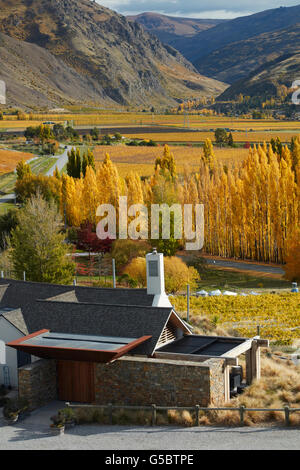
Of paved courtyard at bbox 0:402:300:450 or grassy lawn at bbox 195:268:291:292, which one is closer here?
paved courtyard at bbox 0:402:300:450

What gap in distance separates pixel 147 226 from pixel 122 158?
68036 mm

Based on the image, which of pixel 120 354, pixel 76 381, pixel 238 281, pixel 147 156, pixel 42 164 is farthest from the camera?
pixel 147 156

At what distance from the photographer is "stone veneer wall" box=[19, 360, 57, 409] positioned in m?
23.0

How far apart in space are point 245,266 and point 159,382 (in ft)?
133

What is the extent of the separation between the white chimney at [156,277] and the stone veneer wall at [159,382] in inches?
188

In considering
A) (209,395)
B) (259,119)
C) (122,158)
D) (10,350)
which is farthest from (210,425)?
(259,119)

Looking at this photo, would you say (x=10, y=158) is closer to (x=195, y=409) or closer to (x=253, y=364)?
(x=253, y=364)

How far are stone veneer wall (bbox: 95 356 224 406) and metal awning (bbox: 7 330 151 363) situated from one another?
2.16 feet

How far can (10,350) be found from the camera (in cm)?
2533

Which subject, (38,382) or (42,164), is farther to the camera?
(42,164)

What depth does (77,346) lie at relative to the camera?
76.2 ft

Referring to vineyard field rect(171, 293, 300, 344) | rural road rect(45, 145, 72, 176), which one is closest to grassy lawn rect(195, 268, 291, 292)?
vineyard field rect(171, 293, 300, 344)

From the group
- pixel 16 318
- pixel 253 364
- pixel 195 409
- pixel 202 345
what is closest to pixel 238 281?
pixel 253 364

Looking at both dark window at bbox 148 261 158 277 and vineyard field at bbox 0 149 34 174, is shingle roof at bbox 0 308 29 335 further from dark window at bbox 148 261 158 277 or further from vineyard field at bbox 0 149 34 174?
vineyard field at bbox 0 149 34 174
